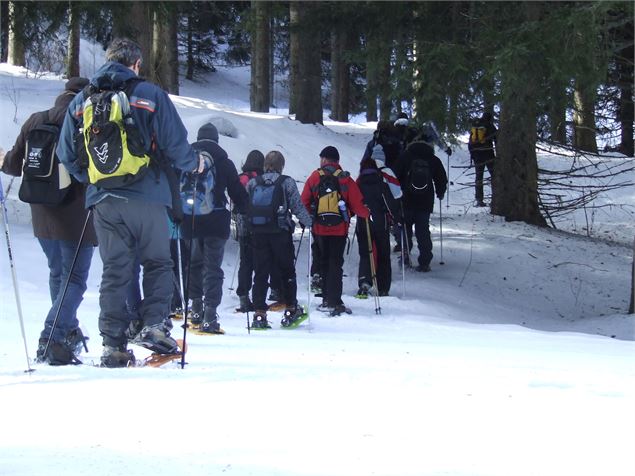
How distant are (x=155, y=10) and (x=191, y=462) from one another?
998cm

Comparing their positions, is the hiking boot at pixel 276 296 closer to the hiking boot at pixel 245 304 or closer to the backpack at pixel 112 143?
the hiking boot at pixel 245 304

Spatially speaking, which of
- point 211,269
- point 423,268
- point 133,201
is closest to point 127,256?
point 133,201

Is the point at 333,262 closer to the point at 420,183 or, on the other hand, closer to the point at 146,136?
the point at 420,183

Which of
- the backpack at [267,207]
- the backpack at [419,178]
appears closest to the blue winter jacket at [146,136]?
the backpack at [267,207]

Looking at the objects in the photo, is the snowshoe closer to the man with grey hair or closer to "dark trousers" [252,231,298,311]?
"dark trousers" [252,231,298,311]

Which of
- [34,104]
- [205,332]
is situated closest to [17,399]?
[205,332]

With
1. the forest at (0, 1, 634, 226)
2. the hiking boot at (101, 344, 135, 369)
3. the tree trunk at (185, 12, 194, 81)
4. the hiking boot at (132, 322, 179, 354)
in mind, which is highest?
the tree trunk at (185, 12, 194, 81)

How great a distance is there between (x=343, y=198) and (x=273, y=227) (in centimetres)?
111

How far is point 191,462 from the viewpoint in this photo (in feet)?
13.3

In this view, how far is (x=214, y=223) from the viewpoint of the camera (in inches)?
330

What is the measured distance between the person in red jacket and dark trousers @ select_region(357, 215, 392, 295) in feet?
3.67

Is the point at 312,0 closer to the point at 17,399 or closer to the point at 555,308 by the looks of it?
the point at 555,308

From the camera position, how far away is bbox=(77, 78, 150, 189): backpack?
564cm

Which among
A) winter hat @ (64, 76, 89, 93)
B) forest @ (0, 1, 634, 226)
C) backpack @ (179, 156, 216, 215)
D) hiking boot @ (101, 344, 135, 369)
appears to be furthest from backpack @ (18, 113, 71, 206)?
forest @ (0, 1, 634, 226)
